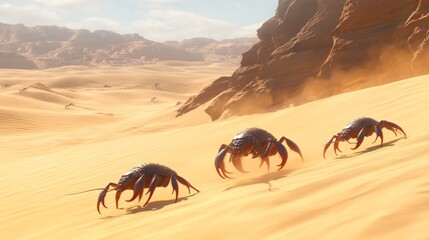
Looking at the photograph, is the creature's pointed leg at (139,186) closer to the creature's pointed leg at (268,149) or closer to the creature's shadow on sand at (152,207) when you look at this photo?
the creature's shadow on sand at (152,207)

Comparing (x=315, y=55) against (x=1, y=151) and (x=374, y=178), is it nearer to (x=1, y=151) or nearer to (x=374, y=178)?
(x=1, y=151)

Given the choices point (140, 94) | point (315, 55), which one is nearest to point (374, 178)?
point (315, 55)

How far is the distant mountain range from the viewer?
3669 inches

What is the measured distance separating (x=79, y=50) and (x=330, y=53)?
10112cm

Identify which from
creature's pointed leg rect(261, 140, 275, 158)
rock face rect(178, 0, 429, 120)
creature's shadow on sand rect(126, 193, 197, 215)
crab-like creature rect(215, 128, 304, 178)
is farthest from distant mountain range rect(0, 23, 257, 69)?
creature's pointed leg rect(261, 140, 275, 158)

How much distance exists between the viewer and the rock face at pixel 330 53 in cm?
1148

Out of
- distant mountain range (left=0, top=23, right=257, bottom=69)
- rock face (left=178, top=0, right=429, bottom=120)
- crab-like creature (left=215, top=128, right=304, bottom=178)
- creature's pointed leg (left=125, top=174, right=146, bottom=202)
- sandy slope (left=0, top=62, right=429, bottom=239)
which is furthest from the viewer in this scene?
distant mountain range (left=0, top=23, right=257, bottom=69)

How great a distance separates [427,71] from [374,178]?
25.6 feet

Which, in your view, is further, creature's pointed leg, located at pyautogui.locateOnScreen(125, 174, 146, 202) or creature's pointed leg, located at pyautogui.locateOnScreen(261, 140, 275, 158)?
creature's pointed leg, located at pyautogui.locateOnScreen(261, 140, 275, 158)

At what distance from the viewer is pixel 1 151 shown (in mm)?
15172

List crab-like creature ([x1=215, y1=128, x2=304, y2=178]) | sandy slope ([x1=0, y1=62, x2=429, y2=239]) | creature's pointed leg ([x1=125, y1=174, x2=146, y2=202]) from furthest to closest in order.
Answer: crab-like creature ([x1=215, y1=128, x2=304, y2=178])
creature's pointed leg ([x1=125, y1=174, x2=146, y2=202])
sandy slope ([x1=0, y1=62, x2=429, y2=239])

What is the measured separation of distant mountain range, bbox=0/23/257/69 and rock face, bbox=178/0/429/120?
73444 mm

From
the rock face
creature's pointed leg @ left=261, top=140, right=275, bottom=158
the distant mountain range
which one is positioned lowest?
creature's pointed leg @ left=261, top=140, right=275, bottom=158

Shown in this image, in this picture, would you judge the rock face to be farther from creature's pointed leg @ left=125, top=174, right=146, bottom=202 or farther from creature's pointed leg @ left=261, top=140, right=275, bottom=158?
creature's pointed leg @ left=125, top=174, right=146, bottom=202
